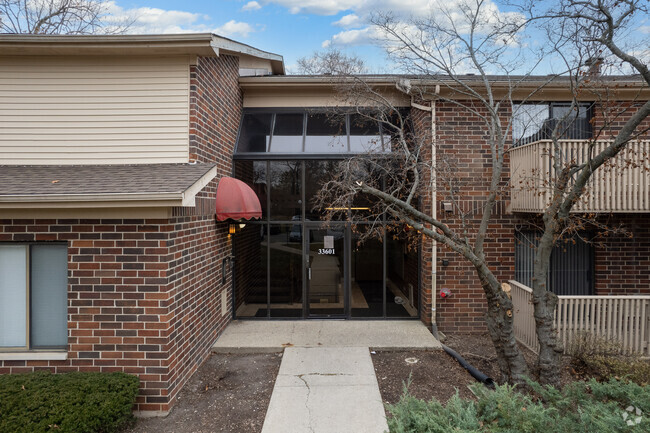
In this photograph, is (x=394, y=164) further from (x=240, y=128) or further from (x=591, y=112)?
(x=591, y=112)

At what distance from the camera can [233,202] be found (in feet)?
21.7

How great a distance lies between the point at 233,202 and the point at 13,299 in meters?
3.46

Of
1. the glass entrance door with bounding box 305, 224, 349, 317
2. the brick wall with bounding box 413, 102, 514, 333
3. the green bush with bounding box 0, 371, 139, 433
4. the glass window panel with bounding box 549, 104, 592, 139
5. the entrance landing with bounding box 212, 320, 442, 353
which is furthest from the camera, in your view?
the glass entrance door with bounding box 305, 224, 349, 317

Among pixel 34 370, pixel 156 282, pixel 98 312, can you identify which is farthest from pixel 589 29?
pixel 34 370

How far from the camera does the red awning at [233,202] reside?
657 cm

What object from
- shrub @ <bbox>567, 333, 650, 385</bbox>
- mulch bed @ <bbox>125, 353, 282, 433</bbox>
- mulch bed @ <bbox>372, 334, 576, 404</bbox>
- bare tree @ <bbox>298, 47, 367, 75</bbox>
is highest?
bare tree @ <bbox>298, 47, 367, 75</bbox>

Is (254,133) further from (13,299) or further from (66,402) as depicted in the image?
(66,402)

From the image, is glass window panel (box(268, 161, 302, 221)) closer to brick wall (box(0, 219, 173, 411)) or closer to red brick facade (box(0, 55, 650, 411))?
red brick facade (box(0, 55, 650, 411))

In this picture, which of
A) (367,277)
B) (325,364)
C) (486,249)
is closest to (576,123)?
(486,249)

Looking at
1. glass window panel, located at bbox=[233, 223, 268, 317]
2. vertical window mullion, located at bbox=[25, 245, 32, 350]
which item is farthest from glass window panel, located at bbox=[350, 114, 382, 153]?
vertical window mullion, located at bbox=[25, 245, 32, 350]

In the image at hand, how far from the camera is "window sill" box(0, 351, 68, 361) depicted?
482cm

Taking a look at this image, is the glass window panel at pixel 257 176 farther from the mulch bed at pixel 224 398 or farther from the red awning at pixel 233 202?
the mulch bed at pixel 224 398

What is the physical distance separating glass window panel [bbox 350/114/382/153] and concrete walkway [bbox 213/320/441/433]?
4067 mm

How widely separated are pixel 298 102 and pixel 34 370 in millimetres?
7148
